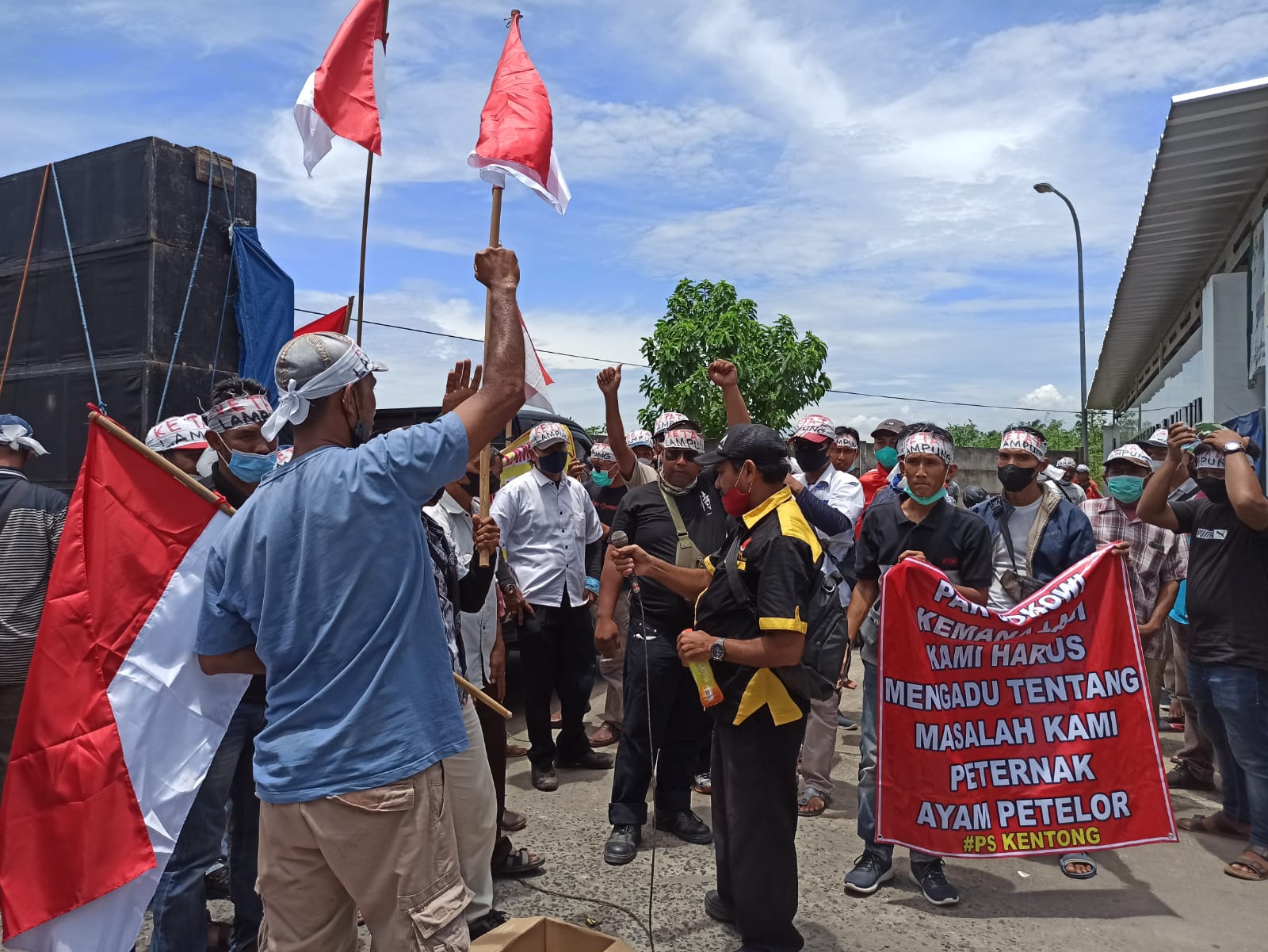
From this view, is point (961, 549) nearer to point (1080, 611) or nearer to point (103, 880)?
point (1080, 611)

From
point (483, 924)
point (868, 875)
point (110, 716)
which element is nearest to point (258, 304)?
point (110, 716)

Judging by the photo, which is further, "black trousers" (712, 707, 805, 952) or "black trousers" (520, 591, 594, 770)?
"black trousers" (520, 591, 594, 770)

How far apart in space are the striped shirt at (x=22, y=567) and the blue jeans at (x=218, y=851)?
1199 mm

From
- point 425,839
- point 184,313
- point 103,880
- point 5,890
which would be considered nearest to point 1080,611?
point 425,839

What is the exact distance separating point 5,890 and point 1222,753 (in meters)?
5.62

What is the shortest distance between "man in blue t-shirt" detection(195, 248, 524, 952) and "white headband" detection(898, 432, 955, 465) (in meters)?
2.89

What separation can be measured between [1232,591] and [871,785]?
6.82ft

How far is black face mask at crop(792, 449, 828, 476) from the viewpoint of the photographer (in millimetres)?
6039

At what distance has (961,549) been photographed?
4.65 metres

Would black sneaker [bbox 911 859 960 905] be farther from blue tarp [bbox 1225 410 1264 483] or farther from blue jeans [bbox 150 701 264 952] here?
blue tarp [bbox 1225 410 1264 483]

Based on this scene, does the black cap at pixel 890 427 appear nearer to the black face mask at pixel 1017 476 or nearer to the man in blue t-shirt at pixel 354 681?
the black face mask at pixel 1017 476

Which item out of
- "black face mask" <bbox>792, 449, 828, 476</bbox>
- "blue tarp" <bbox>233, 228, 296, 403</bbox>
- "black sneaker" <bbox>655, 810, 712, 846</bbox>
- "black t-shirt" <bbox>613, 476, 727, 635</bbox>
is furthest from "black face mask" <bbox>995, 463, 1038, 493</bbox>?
"blue tarp" <bbox>233, 228, 296, 403</bbox>

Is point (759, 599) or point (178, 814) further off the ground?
point (759, 599)

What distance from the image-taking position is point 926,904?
14.1 feet
